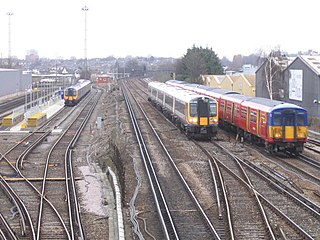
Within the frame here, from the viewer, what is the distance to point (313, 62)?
140 feet

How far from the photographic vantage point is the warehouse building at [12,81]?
76456 mm

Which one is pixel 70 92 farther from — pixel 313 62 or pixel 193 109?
pixel 193 109

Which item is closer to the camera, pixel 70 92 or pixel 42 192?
pixel 42 192

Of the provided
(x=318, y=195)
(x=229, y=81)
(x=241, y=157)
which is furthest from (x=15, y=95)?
(x=318, y=195)

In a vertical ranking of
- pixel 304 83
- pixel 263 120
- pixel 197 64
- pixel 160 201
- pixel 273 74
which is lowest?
pixel 160 201

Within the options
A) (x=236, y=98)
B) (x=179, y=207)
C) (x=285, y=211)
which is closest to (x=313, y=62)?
(x=236, y=98)

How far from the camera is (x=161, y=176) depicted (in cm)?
1898

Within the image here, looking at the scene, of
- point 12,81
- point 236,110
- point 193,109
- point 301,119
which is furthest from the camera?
point 12,81

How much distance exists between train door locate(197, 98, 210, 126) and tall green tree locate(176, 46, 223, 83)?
5185 cm

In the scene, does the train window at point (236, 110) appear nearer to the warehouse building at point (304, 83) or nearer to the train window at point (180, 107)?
the train window at point (180, 107)

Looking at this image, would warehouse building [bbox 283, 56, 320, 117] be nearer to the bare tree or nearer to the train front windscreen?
the bare tree

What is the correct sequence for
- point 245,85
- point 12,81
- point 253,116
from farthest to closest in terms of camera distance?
point 12,81 < point 245,85 < point 253,116

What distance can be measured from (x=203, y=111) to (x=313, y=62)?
1736cm

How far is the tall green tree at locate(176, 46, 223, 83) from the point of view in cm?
8231
